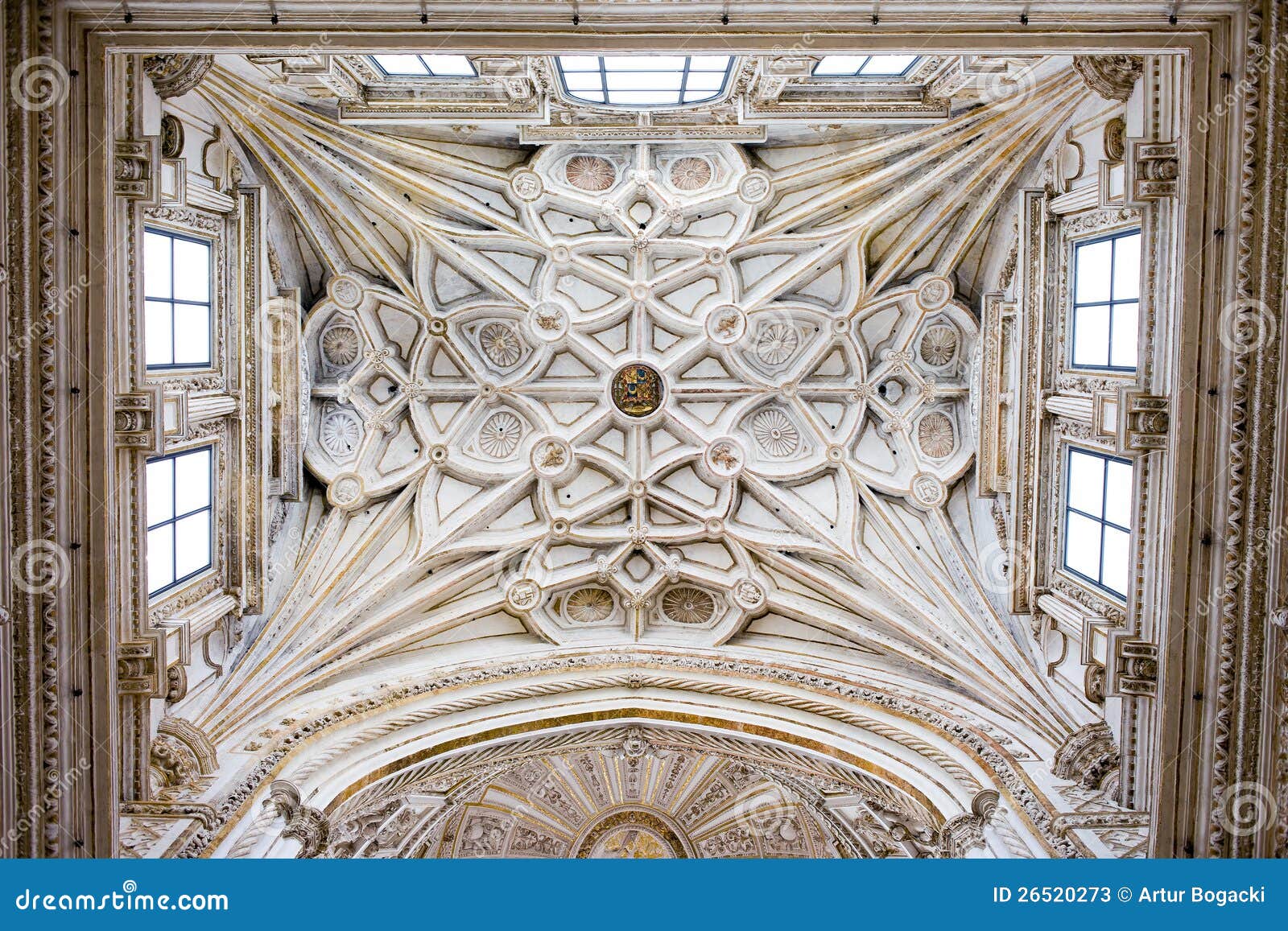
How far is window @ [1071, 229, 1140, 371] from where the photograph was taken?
1041 centimetres

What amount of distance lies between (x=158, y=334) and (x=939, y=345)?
11837 mm

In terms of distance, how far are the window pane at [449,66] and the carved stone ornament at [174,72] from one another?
3.08 meters

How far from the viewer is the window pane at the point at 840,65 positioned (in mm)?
12008

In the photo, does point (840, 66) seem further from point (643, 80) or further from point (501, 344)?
point (501, 344)

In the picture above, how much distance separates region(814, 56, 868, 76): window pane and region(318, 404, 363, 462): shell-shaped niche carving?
919cm

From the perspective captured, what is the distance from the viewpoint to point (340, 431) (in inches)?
599

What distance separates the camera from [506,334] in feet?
52.3

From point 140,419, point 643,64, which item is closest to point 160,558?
point 140,419

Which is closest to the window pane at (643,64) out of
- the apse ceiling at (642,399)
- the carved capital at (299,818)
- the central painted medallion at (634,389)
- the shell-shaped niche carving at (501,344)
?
the apse ceiling at (642,399)

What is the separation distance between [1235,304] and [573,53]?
6.58 metres

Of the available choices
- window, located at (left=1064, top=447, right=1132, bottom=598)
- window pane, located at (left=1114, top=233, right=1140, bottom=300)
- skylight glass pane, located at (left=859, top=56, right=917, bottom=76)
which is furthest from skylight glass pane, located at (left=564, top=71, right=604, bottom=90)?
window, located at (left=1064, top=447, right=1132, bottom=598)

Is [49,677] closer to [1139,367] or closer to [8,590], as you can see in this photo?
[8,590]

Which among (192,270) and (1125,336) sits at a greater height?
(192,270)

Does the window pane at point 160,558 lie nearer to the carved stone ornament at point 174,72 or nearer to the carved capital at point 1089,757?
the carved stone ornament at point 174,72
